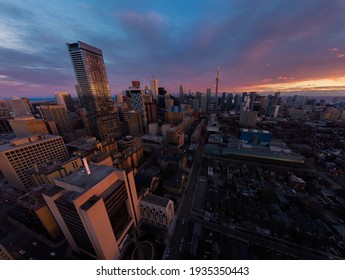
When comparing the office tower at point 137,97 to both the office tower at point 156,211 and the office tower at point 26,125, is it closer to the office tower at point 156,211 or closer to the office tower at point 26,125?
the office tower at point 26,125

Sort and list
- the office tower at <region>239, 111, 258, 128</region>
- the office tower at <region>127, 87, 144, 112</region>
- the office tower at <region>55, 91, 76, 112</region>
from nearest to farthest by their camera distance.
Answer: the office tower at <region>127, 87, 144, 112</region>
the office tower at <region>239, 111, 258, 128</region>
the office tower at <region>55, 91, 76, 112</region>

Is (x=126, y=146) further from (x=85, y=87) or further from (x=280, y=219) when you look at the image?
(x=280, y=219)

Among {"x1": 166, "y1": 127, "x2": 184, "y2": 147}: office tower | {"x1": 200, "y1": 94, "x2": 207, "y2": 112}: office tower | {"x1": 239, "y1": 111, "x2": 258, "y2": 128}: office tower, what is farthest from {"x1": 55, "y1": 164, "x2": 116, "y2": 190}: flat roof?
{"x1": 200, "y1": 94, "x2": 207, "y2": 112}: office tower

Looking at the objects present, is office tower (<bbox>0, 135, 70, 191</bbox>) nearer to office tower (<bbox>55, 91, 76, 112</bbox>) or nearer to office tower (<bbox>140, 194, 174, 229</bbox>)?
office tower (<bbox>140, 194, 174, 229</bbox>)

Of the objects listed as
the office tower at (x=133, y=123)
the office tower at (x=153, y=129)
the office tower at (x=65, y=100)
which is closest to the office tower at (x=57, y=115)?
the office tower at (x=133, y=123)

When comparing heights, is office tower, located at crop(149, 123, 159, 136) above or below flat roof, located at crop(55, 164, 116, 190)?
below
